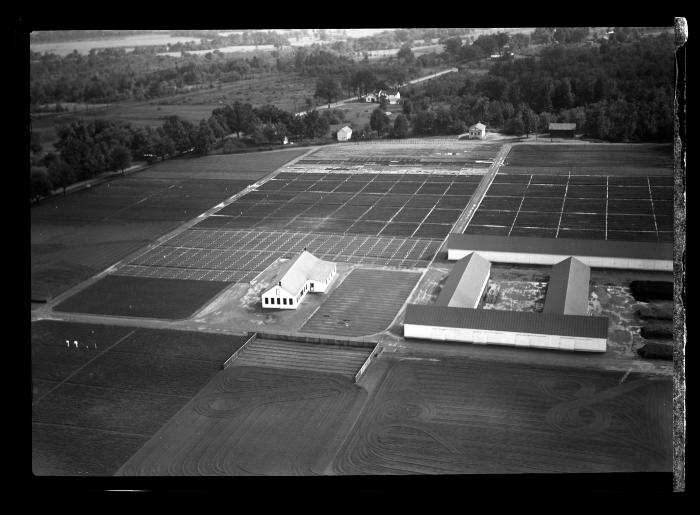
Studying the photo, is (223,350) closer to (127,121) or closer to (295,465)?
(295,465)

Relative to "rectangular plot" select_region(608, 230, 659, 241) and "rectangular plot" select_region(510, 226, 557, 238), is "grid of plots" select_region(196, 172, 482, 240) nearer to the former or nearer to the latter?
"rectangular plot" select_region(510, 226, 557, 238)

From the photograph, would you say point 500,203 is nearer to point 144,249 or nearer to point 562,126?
point 562,126

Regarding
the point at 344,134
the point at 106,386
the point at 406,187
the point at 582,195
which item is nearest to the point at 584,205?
the point at 582,195

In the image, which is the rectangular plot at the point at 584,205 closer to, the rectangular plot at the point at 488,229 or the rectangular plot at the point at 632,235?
the rectangular plot at the point at 632,235

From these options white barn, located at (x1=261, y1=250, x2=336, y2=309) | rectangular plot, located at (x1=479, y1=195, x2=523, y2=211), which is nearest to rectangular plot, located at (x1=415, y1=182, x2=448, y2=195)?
rectangular plot, located at (x1=479, y1=195, x2=523, y2=211)

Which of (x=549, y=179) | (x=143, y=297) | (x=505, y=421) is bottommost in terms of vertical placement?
(x=505, y=421)

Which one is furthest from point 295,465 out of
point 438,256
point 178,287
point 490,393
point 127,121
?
point 127,121
